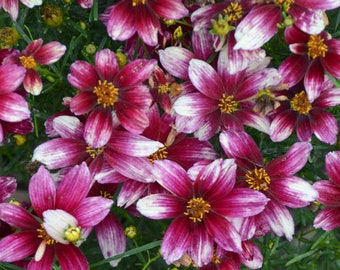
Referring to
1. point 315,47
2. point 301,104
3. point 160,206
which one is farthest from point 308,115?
point 160,206

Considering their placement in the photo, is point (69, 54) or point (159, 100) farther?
point (69, 54)

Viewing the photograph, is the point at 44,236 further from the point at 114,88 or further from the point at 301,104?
the point at 301,104

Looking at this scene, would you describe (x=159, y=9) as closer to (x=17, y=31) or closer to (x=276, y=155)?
(x=17, y=31)

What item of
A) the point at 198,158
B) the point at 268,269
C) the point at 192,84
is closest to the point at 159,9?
the point at 192,84

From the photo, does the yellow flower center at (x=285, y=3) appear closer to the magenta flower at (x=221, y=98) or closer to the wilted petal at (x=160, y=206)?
the magenta flower at (x=221, y=98)

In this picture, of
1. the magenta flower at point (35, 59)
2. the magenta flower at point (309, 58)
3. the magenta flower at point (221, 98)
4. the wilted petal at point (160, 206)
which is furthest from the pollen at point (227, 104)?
the magenta flower at point (35, 59)
